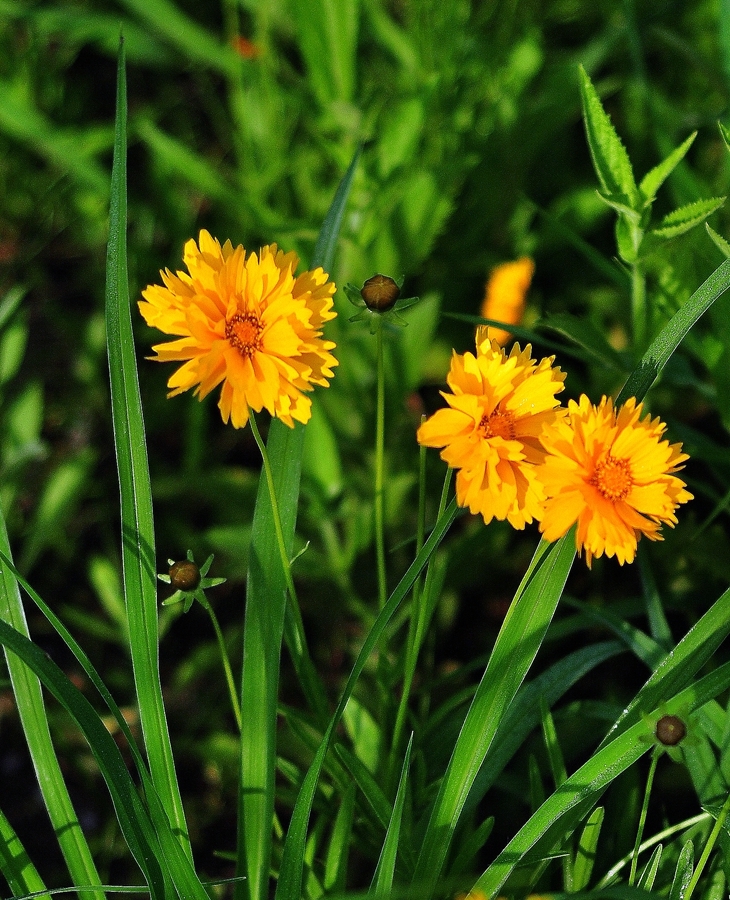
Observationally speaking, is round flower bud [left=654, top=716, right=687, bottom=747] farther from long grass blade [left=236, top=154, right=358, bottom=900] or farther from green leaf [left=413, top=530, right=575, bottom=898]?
long grass blade [left=236, top=154, right=358, bottom=900]

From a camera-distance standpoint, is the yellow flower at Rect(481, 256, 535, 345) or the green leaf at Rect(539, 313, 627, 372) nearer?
the green leaf at Rect(539, 313, 627, 372)

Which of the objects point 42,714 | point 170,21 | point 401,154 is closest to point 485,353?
point 42,714

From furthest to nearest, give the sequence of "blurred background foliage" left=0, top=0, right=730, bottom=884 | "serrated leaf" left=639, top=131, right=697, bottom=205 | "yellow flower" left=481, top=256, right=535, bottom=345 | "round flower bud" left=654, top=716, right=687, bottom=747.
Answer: "yellow flower" left=481, top=256, right=535, bottom=345 → "blurred background foliage" left=0, top=0, right=730, bottom=884 → "serrated leaf" left=639, top=131, right=697, bottom=205 → "round flower bud" left=654, top=716, right=687, bottom=747

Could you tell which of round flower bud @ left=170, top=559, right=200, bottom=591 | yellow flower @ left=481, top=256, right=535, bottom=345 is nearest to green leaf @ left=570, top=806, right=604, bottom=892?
round flower bud @ left=170, top=559, right=200, bottom=591

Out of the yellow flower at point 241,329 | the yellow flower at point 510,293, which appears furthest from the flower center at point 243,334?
the yellow flower at point 510,293

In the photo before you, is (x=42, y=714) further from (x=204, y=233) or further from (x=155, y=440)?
(x=155, y=440)

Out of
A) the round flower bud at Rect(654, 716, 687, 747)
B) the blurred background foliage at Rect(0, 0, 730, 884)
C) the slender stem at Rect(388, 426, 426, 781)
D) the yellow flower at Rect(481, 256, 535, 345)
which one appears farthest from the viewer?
the yellow flower at Rect(481, 256, 535, 345)
